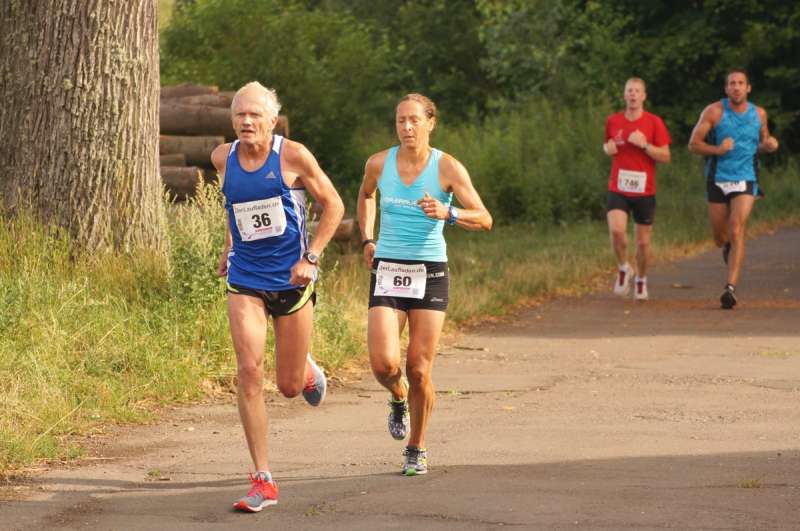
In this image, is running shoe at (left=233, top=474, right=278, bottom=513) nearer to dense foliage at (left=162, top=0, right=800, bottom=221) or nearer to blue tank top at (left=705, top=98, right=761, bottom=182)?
blue tank top at (left=705, top=98, right=761, bottom=182)

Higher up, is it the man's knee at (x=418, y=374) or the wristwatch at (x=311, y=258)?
the wristwatch at (x=311, y=258)

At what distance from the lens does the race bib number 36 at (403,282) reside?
8.48 metres

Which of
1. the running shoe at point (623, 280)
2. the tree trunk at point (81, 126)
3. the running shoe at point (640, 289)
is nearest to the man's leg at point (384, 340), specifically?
the tree trunk at point (81, 126)

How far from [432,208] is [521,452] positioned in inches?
63.1

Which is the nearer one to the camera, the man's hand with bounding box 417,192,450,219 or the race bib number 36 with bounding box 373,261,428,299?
the man's hand with bounding box 417,192,450,219

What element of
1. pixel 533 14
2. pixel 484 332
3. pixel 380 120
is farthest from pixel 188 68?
pixel 484 332

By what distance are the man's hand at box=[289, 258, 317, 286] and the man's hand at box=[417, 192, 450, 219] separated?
610 millimetres

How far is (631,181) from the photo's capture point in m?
15.9

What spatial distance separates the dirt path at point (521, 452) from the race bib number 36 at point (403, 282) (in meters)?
0.90

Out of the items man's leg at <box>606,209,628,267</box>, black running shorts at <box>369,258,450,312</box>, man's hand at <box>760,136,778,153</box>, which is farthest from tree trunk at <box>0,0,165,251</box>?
man's hand at <box>760,136,778,153</box>

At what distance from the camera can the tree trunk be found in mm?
12289

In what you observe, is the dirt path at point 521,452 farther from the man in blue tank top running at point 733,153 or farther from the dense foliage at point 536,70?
the dense foliage at point 536,70

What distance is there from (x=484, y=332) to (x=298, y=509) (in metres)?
7.14

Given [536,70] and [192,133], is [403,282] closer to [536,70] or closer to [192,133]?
[192,133]
